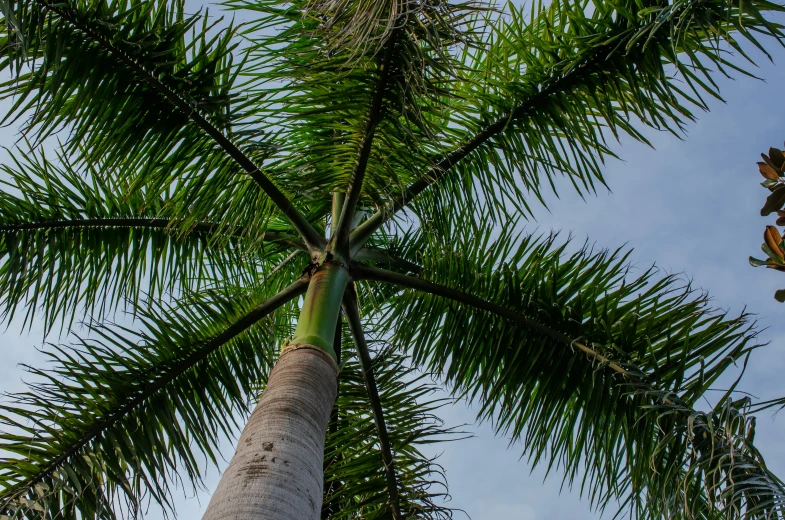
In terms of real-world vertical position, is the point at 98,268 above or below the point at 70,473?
above

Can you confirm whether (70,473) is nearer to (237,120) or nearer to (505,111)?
(237,120)

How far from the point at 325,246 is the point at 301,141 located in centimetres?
60

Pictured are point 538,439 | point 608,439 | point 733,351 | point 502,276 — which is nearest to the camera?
point 733,351

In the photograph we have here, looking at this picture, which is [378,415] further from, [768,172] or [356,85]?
[768,172]

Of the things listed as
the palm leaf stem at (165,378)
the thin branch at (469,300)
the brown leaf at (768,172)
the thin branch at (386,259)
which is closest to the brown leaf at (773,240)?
the brown leaf at (768,172)

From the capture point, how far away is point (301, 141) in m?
4.22

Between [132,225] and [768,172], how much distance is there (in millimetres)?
3359

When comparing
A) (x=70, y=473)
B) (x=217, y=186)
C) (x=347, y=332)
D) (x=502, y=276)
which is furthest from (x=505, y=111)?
(x=70, y=473)

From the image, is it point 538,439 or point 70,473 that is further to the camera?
point 538,439

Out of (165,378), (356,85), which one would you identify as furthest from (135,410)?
(356,85)

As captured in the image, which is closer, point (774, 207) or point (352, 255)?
point (774, 207)

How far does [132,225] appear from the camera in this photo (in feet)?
14.3

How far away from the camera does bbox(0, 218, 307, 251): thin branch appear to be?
161 inches

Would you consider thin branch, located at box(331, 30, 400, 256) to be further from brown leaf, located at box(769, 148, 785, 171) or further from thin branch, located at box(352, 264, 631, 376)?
brown leaf, located at box(769, 148, 785, 171)
